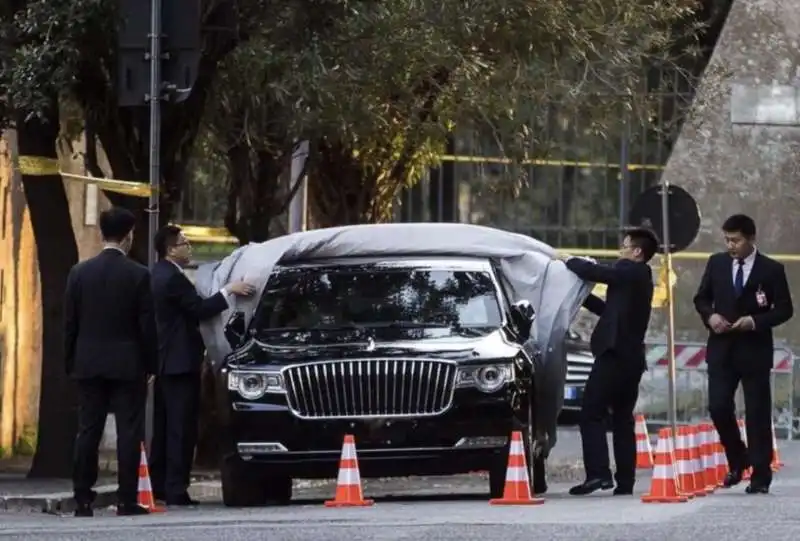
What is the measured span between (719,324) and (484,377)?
5.82 feet

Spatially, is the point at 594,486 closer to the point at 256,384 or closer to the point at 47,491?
the point at 256,384

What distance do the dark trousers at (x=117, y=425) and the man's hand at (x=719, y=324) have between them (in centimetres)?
388

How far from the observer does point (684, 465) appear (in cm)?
1680

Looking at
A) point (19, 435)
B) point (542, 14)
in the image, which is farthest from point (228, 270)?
point (19, 435)

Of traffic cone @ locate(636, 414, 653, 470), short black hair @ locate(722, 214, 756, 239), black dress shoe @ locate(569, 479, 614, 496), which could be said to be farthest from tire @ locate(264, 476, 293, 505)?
traffic cone @ locate(636, 414, 653, 470)

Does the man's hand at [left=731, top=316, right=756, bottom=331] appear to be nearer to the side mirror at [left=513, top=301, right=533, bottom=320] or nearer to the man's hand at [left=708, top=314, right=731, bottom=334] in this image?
the man's hand at [left=708, top=314, right=731, bottom=334]

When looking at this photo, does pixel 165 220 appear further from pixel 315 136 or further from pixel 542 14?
pixel 542 14

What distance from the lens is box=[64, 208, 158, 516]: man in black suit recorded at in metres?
15.0

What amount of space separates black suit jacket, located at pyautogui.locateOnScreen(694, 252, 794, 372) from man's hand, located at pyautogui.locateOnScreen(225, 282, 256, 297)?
310 cm

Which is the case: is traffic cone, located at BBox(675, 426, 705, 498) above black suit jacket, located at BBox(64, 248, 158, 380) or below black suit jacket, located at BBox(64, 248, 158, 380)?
below

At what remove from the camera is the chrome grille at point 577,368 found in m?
27.4

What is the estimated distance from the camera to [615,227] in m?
44.4

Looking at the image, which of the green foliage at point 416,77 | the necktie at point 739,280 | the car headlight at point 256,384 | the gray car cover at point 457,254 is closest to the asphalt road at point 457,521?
the car headlight at point 256,384

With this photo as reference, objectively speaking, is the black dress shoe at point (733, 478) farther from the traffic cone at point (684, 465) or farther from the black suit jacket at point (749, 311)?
the black suit jacket at point (749, 311)
